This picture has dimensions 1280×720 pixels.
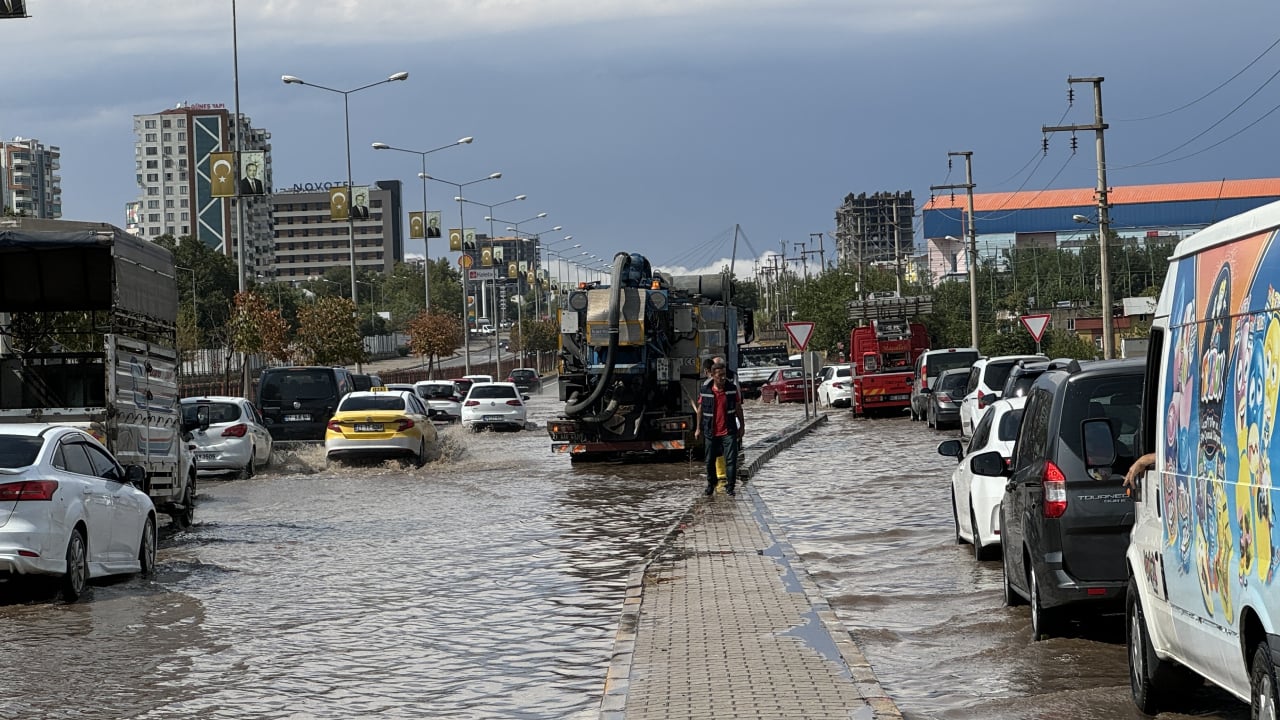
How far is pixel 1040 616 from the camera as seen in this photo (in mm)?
9484

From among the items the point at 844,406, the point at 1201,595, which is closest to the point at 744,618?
the point at 1201,595

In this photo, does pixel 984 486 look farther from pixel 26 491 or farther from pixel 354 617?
pixel 26 491

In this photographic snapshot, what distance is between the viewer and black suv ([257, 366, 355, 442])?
35.3 metres

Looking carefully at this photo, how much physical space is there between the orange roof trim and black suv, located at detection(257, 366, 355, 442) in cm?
13664

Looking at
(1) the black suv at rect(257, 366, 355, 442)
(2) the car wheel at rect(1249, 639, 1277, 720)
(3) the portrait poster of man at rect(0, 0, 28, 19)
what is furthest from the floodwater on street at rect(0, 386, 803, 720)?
(1) the black suv at rect(257, 366, 355, 442)

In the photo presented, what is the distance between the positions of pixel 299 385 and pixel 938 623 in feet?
87.0

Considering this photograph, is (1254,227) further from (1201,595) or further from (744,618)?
(744,618)

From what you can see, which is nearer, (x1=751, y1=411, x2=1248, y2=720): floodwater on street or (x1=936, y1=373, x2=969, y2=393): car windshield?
(x1=751, y1=411, x2=1248, y2=720): floodwater on street

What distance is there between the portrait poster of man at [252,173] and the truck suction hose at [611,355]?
663 inches

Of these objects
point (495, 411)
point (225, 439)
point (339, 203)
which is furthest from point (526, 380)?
point (225, 439)

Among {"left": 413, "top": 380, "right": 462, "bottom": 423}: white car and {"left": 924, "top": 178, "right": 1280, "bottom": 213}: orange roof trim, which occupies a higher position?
{"left": 924, "top": 178, "right": 1280, "bottom": 213}: orange roof trim

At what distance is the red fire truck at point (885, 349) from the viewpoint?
48.2 meters

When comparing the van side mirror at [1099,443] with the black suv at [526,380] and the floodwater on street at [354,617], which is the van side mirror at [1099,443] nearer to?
Result: the floodwater on street at [354,617]

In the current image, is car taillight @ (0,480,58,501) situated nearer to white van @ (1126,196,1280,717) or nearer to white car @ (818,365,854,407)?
white van @ (1126,196,1280,717)
